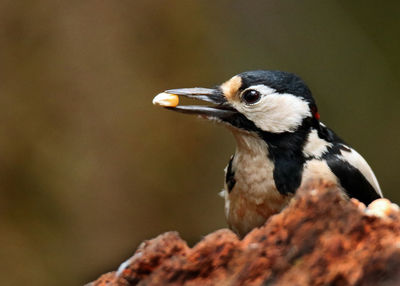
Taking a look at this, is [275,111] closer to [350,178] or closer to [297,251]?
[350,178]

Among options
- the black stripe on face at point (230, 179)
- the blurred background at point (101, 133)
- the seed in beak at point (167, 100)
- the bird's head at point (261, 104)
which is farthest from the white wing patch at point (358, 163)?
the blurred background at point (101, 133)

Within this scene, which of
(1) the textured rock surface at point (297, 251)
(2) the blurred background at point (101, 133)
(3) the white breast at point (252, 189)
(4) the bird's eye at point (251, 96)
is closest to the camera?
(1) the textured rock surface at point (297, 251)

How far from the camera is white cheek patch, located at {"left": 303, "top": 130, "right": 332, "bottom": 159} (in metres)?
2.67

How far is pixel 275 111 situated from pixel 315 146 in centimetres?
21

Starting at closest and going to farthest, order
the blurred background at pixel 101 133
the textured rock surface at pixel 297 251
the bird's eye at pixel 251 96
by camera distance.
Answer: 1. the textured rock surface at pixel 297 251
2. the bird's eye at pixel 251 96
3. the blurred background at pixel 101 133

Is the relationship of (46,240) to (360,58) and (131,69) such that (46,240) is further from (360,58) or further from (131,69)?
(360,58)

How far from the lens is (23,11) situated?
4969 mm

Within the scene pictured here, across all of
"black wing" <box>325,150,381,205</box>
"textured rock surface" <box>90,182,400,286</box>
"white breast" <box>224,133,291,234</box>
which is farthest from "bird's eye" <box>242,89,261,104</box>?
"textured rock surface" <box>90,182,400,286</box>

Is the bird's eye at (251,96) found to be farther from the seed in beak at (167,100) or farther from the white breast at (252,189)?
the seed in beak at (167,100)

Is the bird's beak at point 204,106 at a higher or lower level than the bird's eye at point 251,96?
higher

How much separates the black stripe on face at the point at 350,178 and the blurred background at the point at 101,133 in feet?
9.29

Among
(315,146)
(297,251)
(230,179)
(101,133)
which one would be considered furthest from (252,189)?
(101,133)

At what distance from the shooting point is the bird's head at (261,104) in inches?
106

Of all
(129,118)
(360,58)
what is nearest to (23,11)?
(129,118)
